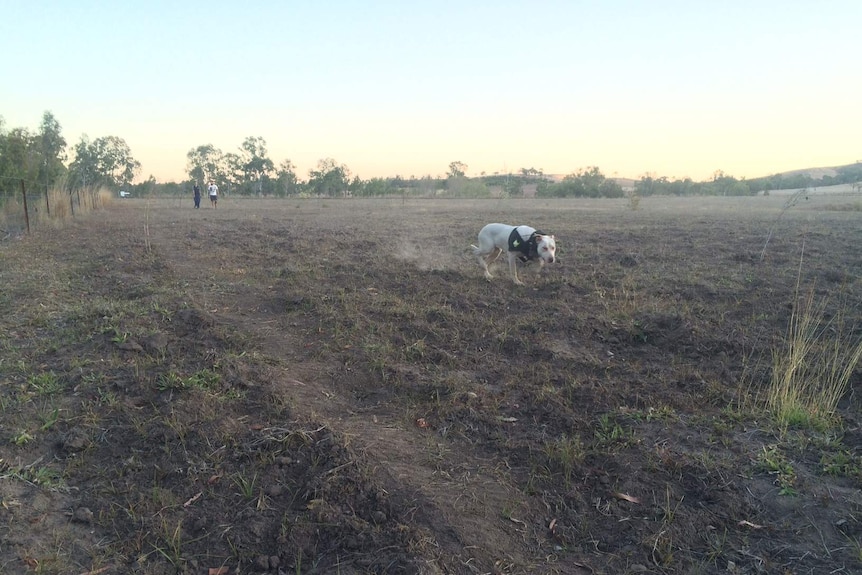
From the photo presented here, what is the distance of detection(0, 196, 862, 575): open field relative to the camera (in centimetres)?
259

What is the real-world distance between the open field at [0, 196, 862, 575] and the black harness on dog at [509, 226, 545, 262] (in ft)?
4.23

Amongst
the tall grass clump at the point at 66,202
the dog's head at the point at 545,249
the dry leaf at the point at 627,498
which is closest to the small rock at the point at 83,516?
the dry leaf at the point at 627,498

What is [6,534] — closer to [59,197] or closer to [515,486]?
[515,486]

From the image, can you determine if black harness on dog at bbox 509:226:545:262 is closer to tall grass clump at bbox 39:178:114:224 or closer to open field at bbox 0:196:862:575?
open field at bbox 0:196:862:575

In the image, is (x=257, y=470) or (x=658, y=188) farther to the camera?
(x=658, y=188)

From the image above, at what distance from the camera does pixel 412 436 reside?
145 inches

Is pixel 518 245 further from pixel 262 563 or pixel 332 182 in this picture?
pixel 332 182

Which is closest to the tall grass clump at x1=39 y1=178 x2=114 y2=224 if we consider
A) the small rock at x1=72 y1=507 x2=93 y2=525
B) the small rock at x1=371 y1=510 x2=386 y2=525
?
the small rock at x1=72 y1=507 x2=93 y2=525

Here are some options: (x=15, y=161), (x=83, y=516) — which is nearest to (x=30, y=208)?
(x=15, y=161)

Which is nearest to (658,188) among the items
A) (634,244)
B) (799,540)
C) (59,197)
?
(634,244)

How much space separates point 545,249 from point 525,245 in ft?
1.12

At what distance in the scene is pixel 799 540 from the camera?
2629 mm

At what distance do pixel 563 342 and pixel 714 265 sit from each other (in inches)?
238

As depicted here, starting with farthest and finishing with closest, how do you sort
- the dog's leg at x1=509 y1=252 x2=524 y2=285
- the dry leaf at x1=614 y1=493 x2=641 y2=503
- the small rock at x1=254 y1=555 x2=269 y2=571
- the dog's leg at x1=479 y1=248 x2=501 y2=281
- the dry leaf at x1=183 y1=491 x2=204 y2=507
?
the dog's leg at x1=479 y1=248 x2=501 y2=281
the dog's leg at x1=509 y1=252 x2=524 y2=285
the dry leaf at x1=614 y1=493 x2=641 y2=503
the dry leaf at x1=183 y1=491 x2=204 y2=507
the small rock at x1=254 y1=555 x2=269 y2=571
